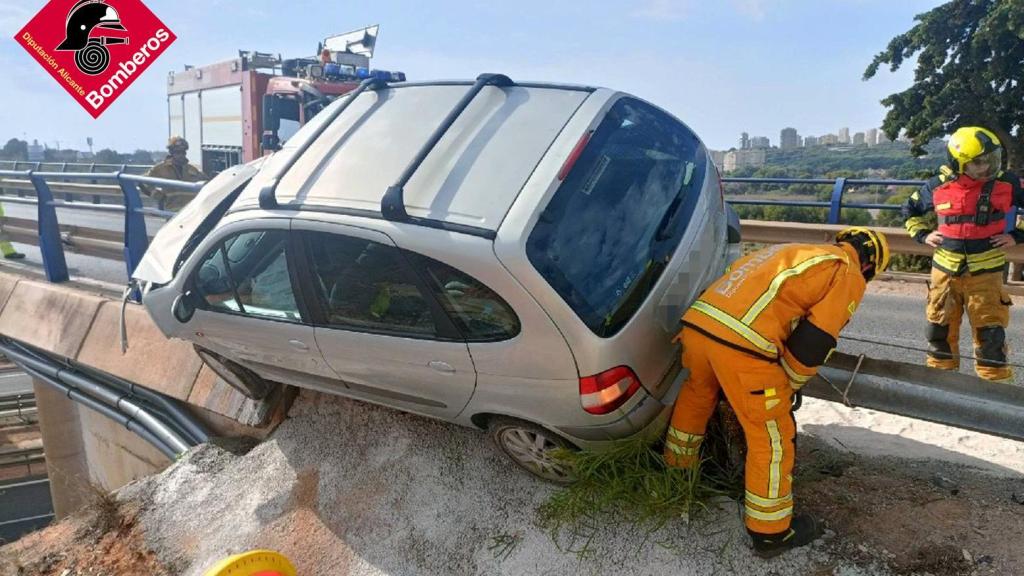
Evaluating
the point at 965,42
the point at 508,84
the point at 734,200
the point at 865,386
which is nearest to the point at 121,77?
the point at 734,200

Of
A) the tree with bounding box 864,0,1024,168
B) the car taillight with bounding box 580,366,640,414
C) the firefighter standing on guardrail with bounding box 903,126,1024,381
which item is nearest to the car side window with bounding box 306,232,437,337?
the car taillight with bounding box 580,366,640,414

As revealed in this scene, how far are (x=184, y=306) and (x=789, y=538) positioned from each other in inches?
137

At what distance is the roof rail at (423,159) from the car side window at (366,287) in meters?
0.19

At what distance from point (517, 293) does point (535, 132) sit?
862mm

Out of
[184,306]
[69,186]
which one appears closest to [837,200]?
[184,306]

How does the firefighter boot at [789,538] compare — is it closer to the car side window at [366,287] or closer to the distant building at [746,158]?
the car side window at [366,287]

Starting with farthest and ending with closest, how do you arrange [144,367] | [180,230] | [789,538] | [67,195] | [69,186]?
1. [69,186]
2. [67,195]
3. [144,367]
4. [180,230]
5. [789,538]

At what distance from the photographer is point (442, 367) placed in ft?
11.3

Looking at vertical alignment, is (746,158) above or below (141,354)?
above

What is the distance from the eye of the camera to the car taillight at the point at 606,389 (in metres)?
3.07

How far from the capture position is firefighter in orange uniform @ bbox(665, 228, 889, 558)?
2912 millimetres

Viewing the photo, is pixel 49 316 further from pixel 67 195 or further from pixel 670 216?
pixel 67 195

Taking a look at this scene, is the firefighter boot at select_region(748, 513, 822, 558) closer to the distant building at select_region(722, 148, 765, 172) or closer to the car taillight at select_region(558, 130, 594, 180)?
the car taillight at select_region(558, 130, 594, 180)

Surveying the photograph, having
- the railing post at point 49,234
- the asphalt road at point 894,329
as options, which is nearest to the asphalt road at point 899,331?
the asphalt road at point 894,329
